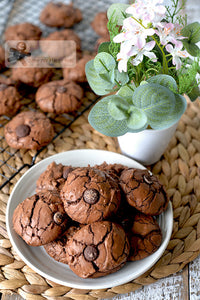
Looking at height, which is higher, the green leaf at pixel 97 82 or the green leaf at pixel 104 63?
the green leaf at pixel 104 63

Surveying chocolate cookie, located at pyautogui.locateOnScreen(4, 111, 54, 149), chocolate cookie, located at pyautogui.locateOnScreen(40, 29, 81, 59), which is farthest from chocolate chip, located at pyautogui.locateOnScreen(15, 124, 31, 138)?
chocolate cookie, located at pyautogui.locateOnScreen(40, 29, 81, 59)

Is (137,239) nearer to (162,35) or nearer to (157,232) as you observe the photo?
(157,232)

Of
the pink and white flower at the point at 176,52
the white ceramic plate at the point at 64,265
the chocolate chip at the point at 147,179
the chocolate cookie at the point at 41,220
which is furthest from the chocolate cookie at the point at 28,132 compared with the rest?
the pink and white flower at the point at 176,52

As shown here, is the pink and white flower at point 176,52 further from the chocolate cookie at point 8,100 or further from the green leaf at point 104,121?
the chocolate cookie at point 8,100

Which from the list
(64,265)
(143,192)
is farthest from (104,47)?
(64,265)

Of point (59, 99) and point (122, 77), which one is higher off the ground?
point (122, 77)

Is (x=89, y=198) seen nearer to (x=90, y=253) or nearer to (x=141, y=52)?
(x=90, y=253)
